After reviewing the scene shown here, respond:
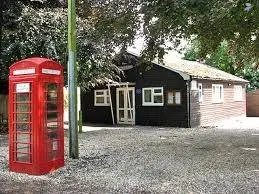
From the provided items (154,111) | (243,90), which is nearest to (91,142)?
(154,111)

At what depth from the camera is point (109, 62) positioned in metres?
19.9

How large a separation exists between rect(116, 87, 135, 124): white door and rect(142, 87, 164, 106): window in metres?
0.82

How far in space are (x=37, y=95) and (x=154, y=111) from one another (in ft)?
50.1

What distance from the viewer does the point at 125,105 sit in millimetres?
25281

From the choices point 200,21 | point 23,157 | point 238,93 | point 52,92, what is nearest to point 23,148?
point 23,157

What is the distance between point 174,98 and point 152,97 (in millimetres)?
1441

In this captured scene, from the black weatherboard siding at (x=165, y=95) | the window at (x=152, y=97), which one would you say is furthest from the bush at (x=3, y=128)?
the window at (x=152, y=97)

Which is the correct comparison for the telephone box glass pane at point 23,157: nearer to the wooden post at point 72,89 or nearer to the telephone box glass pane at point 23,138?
the telephone box glass pane at point 23,138

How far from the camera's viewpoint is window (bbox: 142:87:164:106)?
77.4ft

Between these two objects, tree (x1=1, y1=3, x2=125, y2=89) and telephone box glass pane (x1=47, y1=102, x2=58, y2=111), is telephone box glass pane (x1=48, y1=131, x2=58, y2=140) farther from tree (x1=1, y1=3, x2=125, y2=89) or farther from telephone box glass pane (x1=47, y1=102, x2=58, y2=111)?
tree (x1=1, y1=3, x2=125, y2=89)

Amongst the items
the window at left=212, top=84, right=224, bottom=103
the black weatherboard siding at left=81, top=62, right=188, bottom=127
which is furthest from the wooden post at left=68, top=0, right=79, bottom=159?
the window at left=212, top=84, right=224, bottom=103

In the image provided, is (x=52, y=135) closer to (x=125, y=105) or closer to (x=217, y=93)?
(x=125, y=105)

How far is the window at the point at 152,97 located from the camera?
929 inches

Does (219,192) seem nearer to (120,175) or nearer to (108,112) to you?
(120,175)
